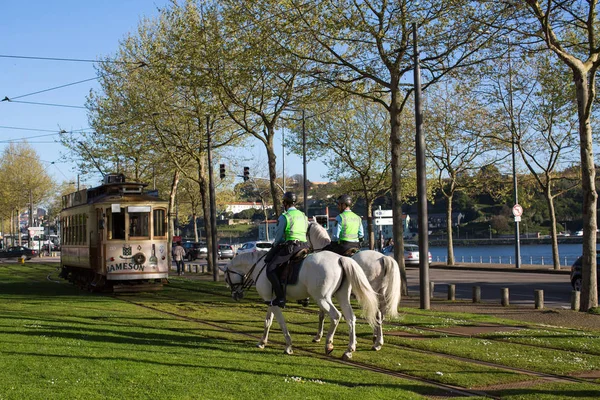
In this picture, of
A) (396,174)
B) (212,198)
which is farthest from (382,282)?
(212,198)

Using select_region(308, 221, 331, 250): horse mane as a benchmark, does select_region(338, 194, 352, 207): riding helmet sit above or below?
above

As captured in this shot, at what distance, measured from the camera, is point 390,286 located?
12.5m

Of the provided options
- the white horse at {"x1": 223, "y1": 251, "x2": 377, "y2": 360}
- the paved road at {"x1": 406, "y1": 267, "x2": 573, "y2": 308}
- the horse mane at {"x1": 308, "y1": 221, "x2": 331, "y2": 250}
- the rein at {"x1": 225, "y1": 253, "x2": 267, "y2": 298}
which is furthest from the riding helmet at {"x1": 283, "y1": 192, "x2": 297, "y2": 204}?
the paved road at {"x1": 406, "y1": 267, "x2": 573, "y2": 308}

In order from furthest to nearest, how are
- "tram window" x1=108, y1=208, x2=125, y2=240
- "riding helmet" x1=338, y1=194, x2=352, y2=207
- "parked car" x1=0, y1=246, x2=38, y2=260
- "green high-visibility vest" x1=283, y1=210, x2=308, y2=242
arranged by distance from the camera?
"parked car" x1=0, y1=246, x2=38, y2=260 < "tram window" x1=108, y1=208, x2=125, y2=240 < "riding helmet" x1=338, y1=194, x2=352, y2=207 < "green high-visibility vest" x1=283, y1=210, x2=308, y2=242

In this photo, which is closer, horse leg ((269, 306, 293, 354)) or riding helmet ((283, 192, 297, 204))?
horse leg ((269, 306, 293, 354))

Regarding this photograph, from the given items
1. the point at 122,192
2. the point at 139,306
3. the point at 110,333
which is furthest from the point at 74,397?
the point at 122,192

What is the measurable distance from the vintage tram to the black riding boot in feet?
46.9

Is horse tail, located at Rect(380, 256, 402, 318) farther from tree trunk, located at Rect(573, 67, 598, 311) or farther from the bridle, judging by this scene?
tree trunk, located at Rect(573, 67, 598, 311)

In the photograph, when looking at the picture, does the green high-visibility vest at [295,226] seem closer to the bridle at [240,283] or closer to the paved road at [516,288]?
the bridle at [240,283]

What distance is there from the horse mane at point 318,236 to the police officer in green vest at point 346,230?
0.38 ft

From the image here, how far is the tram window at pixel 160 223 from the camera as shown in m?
25.7

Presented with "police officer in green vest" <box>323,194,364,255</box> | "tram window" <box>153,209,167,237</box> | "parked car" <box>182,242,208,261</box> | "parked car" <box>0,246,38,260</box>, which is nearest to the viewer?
"police officer in green vest" <box>323,194,364,255</box>

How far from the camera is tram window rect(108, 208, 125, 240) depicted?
25266 millimetres

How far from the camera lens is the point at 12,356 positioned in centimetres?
1078
